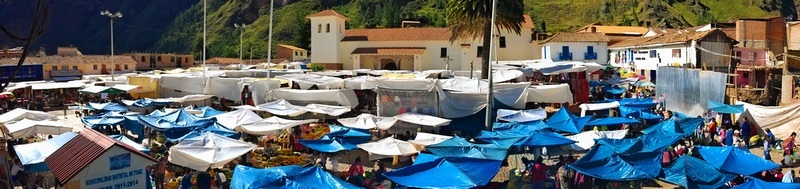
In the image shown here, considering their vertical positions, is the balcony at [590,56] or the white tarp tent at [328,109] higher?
the balcony at [590,56]

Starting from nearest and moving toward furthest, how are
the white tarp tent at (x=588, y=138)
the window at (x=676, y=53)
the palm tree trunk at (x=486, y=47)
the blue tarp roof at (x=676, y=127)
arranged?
the white tarp tent at (x=588, y=138) < the blue tarp roof at (x=676, y=127) < the palm tree trunk at (x=486, y=47) < the window at (x=676, y=53)

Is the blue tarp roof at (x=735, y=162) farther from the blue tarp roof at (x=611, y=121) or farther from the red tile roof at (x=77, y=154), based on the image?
the red tile roof at (x=77, y=154)

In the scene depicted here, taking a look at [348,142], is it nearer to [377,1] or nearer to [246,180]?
[246,180]

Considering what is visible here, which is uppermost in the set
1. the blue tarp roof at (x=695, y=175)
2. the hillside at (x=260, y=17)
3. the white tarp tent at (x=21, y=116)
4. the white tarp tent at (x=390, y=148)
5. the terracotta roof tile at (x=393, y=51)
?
the hillside at (x=260, y=17)

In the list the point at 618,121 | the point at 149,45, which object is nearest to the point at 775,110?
the point at 618,121

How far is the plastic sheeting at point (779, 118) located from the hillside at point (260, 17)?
6609 cm

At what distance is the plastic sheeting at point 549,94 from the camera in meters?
27.7

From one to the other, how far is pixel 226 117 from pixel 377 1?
10558 cm

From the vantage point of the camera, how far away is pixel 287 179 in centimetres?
1310

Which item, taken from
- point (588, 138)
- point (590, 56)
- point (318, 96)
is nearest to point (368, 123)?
point (318, 96)

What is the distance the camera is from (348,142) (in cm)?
1902

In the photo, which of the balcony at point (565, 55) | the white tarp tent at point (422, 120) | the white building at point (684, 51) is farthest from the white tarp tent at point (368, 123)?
the balcony at point (565, 55)

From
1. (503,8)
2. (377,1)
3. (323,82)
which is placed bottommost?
(323,82)

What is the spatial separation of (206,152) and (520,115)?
12.6 meters
